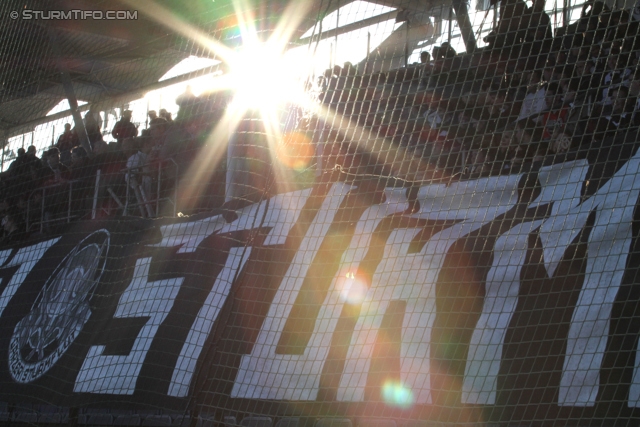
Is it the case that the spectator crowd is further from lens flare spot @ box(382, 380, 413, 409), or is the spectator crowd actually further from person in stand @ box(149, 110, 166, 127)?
lens flare spot @ box(382, 380, 413, 409)

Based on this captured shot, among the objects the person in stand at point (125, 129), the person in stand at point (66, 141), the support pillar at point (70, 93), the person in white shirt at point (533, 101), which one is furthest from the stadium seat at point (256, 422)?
the person in stand at point (66, 141)

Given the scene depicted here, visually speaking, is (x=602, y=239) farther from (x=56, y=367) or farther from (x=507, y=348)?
(x=56, y=367)

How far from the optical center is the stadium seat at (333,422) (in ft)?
15.5

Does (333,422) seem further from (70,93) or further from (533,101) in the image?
(70,93)

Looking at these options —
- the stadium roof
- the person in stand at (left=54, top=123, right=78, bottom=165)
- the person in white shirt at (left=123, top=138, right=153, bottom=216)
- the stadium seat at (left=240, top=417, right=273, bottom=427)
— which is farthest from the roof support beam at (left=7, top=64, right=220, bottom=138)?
the stadium seat at (left=240, top=417, right=273, bottom=427)

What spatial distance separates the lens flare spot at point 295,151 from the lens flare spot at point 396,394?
1713mm

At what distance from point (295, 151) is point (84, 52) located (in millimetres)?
3584

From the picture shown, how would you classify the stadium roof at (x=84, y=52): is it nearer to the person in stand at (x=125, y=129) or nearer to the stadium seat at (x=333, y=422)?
the person in stand at (x=125, y=129)

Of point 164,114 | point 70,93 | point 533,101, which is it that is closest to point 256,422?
point 533,101

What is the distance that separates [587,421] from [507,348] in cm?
56

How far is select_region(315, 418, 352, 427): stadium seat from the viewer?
473 centimetres

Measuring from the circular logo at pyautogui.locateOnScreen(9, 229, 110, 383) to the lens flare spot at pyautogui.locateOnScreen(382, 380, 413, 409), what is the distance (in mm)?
2749

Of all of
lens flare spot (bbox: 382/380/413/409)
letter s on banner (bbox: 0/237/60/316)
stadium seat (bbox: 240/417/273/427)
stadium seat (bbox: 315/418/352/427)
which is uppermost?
letter s on banner (bbox: 0/237/60/316)

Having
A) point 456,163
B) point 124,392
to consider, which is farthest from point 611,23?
point 124,392
